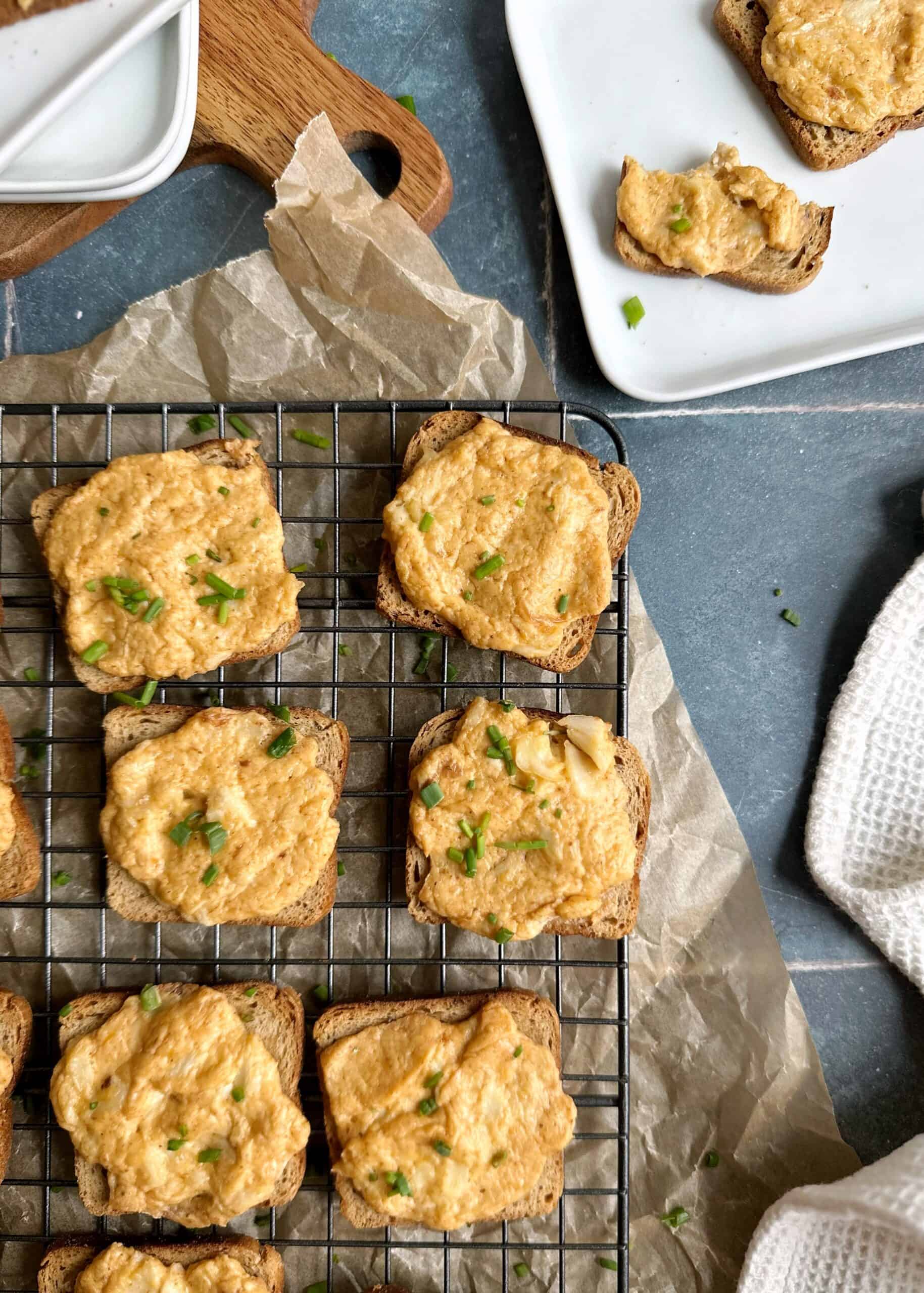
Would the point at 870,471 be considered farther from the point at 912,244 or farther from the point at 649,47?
the point at 649,47

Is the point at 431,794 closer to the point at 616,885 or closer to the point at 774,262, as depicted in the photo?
the point at 616,885

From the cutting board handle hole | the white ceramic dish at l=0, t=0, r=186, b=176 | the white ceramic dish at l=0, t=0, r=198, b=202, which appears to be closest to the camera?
the white ceramic dish at l=0, t=0, r=186, b=176

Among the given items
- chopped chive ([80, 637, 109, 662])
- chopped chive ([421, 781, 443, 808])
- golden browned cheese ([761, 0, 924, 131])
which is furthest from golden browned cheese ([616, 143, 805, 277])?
chopped chive ([80, 637, 109, 662])

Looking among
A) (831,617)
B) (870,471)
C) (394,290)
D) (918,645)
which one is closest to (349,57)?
(394,290)

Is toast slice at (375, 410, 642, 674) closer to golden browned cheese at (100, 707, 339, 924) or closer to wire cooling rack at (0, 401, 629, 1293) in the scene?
wire cooling rack at (0, 401, 629, 1293)

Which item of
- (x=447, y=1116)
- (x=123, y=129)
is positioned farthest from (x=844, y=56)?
(x=447, y=1116)

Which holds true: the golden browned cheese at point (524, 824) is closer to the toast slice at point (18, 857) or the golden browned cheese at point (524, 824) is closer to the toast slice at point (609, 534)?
the toast slice at point (609, 534)
